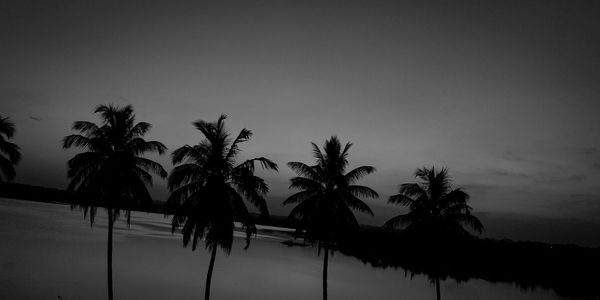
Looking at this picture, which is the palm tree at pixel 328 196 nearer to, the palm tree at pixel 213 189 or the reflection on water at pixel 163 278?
the palm tree at pixel 213 189

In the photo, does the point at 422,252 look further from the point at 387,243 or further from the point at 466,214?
the point at 387,243

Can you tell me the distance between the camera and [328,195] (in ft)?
66.5

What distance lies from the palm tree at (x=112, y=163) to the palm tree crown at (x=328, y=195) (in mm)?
8200

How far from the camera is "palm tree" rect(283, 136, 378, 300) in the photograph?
20.0 m

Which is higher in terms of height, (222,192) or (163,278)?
(222,192)

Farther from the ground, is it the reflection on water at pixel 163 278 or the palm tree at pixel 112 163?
the palm tree at pixel 112 163

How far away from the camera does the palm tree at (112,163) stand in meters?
16.8

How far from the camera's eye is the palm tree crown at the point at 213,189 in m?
16.5

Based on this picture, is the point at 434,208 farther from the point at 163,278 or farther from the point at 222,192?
the point at 163,278

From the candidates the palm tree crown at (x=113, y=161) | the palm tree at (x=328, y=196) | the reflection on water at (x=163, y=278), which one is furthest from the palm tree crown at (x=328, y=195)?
the reflection on water at (x=163, y=278)

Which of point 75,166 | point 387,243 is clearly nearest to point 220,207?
point 75,166

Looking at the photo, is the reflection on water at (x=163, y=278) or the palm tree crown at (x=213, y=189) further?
the reflection on water at (x=163, y=278)

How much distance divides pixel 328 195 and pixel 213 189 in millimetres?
7137

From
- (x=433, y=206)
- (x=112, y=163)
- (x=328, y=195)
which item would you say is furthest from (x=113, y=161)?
(x=433, y=206)
